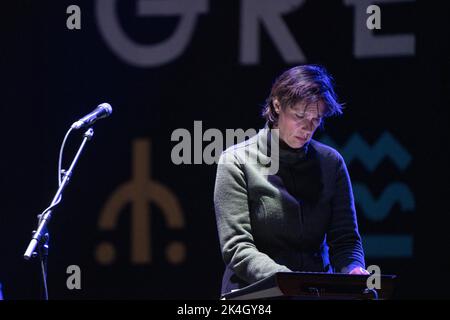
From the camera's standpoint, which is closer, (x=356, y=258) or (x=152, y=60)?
(x=356, y=258)

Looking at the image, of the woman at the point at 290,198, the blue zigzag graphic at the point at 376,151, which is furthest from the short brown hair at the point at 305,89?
the blue zigzag graphic at the point at 376,151

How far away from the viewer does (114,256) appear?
4.64 metres

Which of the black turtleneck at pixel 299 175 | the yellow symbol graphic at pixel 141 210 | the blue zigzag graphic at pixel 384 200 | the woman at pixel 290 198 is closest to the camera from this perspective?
the woman at pixel 290 198

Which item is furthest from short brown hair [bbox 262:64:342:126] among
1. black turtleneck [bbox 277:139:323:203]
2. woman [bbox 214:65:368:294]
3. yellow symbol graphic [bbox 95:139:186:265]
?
yellow symbol graphic [bbox 95:139:186:265]

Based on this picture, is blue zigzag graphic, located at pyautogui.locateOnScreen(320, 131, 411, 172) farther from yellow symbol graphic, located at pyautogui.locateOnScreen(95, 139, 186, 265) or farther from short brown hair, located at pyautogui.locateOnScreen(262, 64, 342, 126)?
short brown hair, located at pyautogui.locateOnScreen(262, 64, 342, 126)

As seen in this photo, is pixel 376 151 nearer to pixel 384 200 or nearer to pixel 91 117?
pixel 384 200

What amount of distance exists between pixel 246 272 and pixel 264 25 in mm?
2030

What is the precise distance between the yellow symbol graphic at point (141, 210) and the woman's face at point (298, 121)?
1.55 metres

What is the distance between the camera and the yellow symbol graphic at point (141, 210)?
4570 millimetres

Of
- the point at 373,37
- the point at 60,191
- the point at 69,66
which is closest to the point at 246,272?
the point at 60,191

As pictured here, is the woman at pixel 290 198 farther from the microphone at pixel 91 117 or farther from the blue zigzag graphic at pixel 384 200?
the blue zigzag graphic at pixel 384 200

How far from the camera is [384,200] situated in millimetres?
4277

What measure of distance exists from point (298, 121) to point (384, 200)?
1.37 meters

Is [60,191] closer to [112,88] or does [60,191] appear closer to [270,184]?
[270,184]
